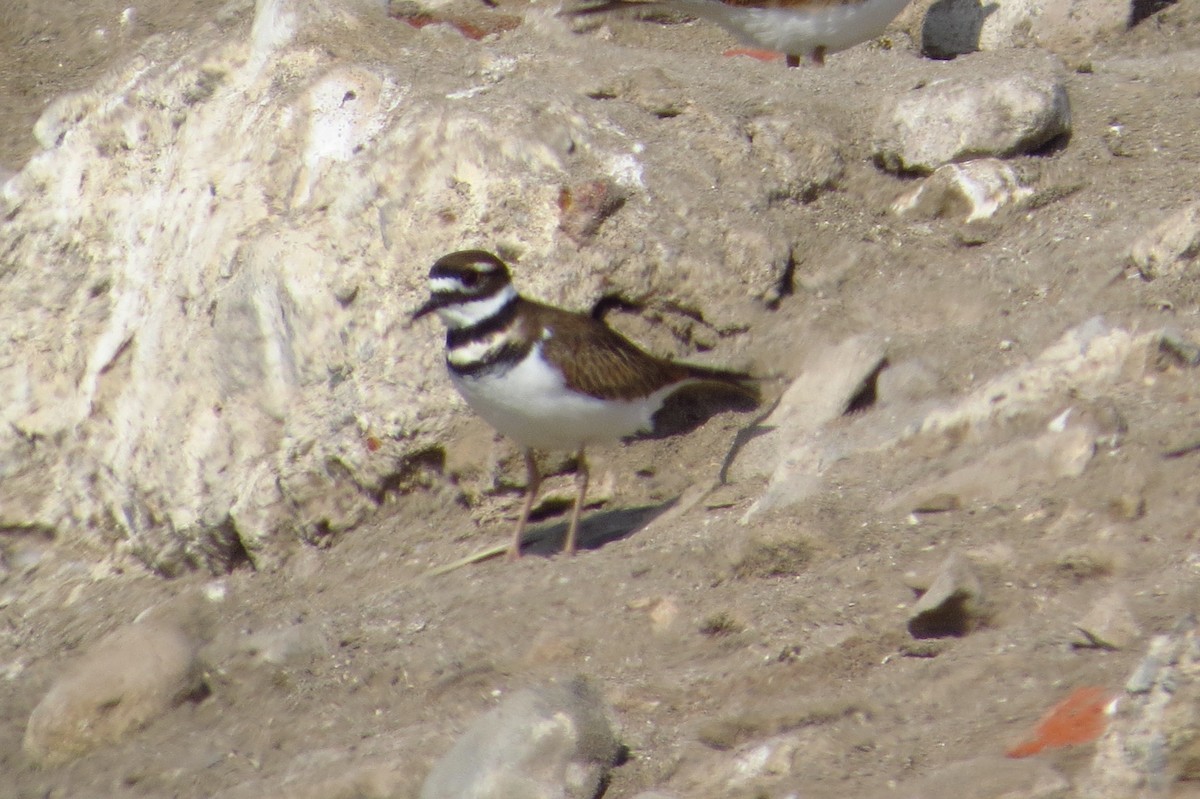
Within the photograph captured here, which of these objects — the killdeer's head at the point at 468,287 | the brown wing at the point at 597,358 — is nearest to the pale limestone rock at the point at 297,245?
the brown wing at the point at 597,358

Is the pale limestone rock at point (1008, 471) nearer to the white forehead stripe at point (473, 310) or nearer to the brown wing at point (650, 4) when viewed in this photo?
the white forehead stripe at point (473, 310)

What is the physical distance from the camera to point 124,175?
800 cm

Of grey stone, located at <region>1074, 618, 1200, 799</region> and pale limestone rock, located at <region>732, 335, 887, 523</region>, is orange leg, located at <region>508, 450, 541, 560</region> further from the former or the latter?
grey stone, located at <region>1074, 618, 1200, 799</region>

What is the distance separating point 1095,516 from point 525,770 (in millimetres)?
1919

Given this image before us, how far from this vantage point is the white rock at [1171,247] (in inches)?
221

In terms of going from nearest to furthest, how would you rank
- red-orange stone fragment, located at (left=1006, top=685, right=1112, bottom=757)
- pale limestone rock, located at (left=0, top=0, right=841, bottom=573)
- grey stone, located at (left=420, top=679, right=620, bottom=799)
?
red-orange stone fragment, located at (left=1006, top=685, right=1112, bottom=757)
grey stone, located at (left=420, top=679, right=620, bottom=799)
pale limestone rock, located at (left=0, top=0, right=841, bottom=573)

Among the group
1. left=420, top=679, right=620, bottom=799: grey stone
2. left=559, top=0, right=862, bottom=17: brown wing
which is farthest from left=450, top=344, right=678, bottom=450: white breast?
left=559, top=0, right=862, bottom=17: brown wing

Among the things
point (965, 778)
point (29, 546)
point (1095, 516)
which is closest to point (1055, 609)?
point (1095, 516)

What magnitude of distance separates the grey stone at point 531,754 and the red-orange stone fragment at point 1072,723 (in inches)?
44.1

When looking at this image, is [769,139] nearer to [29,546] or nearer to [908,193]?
[908,193]

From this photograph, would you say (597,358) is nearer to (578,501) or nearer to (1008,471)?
(578,501)

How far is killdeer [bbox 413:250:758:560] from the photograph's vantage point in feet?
18.8

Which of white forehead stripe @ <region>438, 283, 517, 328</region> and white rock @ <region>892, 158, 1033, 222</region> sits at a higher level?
white forehead stripe @ <region>438, 283, 517, 328</region>

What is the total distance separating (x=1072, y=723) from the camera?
384 cm
